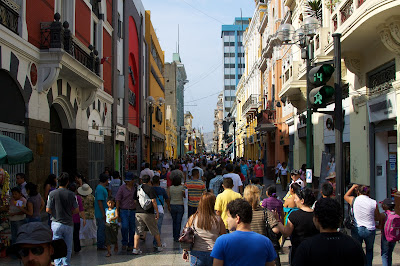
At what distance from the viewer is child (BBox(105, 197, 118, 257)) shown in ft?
30.5

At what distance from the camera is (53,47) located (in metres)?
13.3

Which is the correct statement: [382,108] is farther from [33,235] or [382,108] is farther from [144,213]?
[33,235]

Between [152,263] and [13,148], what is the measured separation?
11.5 ft

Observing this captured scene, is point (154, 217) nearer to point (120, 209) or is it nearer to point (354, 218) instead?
point (120, 209)

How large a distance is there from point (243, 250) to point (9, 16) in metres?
9.73

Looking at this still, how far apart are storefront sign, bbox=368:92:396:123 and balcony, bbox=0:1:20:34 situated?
32.8 ft

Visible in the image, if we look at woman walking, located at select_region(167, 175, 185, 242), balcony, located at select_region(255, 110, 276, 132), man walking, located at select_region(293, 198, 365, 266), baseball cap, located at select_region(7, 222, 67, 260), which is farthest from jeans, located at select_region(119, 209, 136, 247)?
balcony, located at select_region(255, 110, 276, 132)

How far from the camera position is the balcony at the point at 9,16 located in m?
10.8

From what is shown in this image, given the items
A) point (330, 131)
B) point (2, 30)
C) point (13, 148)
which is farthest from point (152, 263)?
point (330, 131)

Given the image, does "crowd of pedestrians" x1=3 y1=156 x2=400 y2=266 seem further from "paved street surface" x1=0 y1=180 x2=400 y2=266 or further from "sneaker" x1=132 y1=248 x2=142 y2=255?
"paved street surface" x1=0 y1=180 x2=400 y2=266

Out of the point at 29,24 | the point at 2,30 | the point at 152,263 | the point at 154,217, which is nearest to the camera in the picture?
the point at 152,263

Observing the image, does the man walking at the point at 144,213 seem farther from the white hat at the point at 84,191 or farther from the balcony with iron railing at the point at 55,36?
the balcony with iron railing at the point at 55,36

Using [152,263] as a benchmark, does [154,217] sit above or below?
above

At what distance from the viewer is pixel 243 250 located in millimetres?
4023
